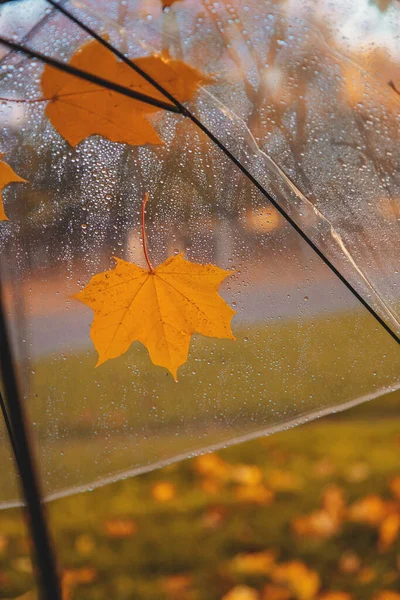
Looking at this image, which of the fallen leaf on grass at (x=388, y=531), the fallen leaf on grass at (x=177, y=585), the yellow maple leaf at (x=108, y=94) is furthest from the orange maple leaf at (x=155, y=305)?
the fallen leaf on grass at (x=388, y=531)

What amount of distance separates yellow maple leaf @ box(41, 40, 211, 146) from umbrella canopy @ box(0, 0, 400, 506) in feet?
0.07

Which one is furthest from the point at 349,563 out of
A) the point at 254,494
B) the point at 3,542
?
the point at 3,542

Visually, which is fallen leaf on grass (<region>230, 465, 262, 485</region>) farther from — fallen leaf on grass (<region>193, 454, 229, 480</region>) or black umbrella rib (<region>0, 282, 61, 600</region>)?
black umbrella rib (<region>0, 282, 61, 600</region>)

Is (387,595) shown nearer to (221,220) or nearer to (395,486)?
(395,486)

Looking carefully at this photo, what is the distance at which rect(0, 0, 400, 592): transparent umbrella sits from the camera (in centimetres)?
81

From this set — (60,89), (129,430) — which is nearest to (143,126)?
(60,89)

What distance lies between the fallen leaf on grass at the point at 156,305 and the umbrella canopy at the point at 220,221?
1.4 inches

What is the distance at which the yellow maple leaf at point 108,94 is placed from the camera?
73cm

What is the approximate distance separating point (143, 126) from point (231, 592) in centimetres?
164

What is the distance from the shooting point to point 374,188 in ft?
2.77

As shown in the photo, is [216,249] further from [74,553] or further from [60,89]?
[74,553]

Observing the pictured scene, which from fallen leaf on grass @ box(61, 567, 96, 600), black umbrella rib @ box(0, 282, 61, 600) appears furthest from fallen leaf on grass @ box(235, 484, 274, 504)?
black umbrella rib @ box(0, 282, 61, 600)

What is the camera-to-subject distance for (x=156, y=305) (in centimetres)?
81

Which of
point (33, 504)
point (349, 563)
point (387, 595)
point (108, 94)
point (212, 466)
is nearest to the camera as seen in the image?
point (33, 504)
